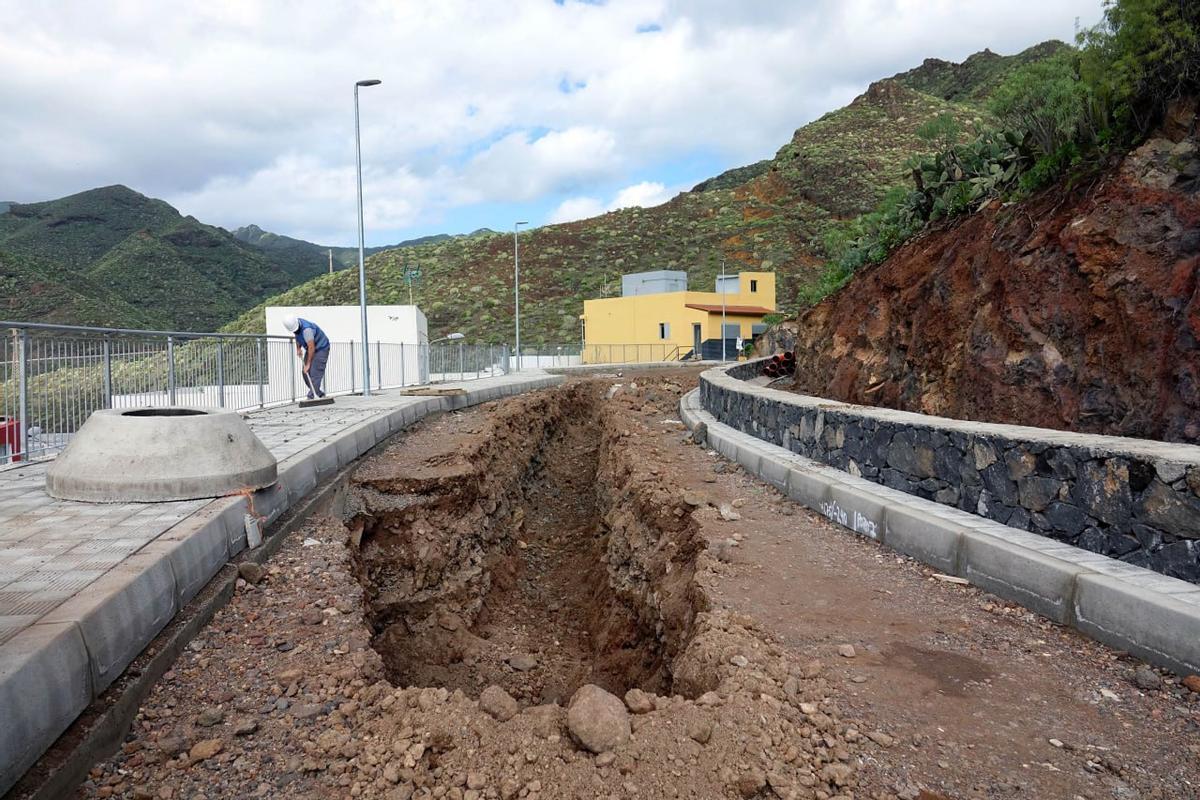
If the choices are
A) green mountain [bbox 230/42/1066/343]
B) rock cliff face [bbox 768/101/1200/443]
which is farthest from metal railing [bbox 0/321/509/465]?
green mountain [bbox 230/42/1066/343]

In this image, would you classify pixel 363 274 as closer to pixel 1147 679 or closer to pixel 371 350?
pixel 371 350

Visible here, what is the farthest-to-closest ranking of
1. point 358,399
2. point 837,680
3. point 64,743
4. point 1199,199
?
point 358,399, point 1199,199, point 837,680, point 64,743

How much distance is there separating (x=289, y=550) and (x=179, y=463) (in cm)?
90

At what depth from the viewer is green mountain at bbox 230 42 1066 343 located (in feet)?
174

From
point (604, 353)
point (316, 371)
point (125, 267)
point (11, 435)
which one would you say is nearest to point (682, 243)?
point (604, 353)

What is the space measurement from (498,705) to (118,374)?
281 inches

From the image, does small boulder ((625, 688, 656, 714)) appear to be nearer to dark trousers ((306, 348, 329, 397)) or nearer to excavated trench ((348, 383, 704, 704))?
excavated trench ((348, 383, 704, 704))

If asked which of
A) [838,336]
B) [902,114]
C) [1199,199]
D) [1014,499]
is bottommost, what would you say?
[1014,499]

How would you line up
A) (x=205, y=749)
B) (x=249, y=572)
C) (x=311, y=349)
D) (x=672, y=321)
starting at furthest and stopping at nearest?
(x=672, y=321) < (x=311, y=349) < (x=249, y=572) < (x=205, y=749)

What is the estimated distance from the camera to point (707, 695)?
301cm

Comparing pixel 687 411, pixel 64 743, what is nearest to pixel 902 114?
pixel 687 411

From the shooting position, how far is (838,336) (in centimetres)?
1021

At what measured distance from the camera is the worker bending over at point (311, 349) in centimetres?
1291

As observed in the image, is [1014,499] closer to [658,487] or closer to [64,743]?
[658,487]
